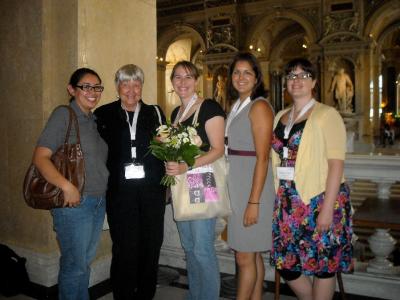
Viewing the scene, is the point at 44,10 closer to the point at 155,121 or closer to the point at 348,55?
the point at 155,121

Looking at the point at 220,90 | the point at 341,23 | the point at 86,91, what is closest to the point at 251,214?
the point at 86,91

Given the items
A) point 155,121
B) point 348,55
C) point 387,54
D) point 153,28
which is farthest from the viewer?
point 387,54

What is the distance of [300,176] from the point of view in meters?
2.59

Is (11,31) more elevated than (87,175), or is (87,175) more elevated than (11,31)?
(11,31)

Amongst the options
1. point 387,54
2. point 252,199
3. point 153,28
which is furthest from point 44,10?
point 387,54

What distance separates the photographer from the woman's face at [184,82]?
2.90 metres

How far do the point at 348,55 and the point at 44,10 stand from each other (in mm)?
16509

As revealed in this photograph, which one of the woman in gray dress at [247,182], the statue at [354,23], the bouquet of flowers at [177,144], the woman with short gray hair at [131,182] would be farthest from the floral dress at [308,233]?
the statue at [354,23]

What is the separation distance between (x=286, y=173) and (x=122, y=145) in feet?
3.89

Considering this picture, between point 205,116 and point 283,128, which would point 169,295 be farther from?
point 283,128

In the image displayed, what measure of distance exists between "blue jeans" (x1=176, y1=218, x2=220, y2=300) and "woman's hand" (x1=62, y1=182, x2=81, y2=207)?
2.52ft

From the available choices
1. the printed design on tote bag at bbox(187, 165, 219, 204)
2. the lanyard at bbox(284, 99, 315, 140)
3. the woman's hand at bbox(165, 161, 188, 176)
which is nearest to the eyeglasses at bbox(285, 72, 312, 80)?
the lanyard at bbox(284, 99, 315, 140)

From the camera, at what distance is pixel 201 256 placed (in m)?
2.87

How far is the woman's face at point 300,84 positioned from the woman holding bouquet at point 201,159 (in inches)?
20.2
